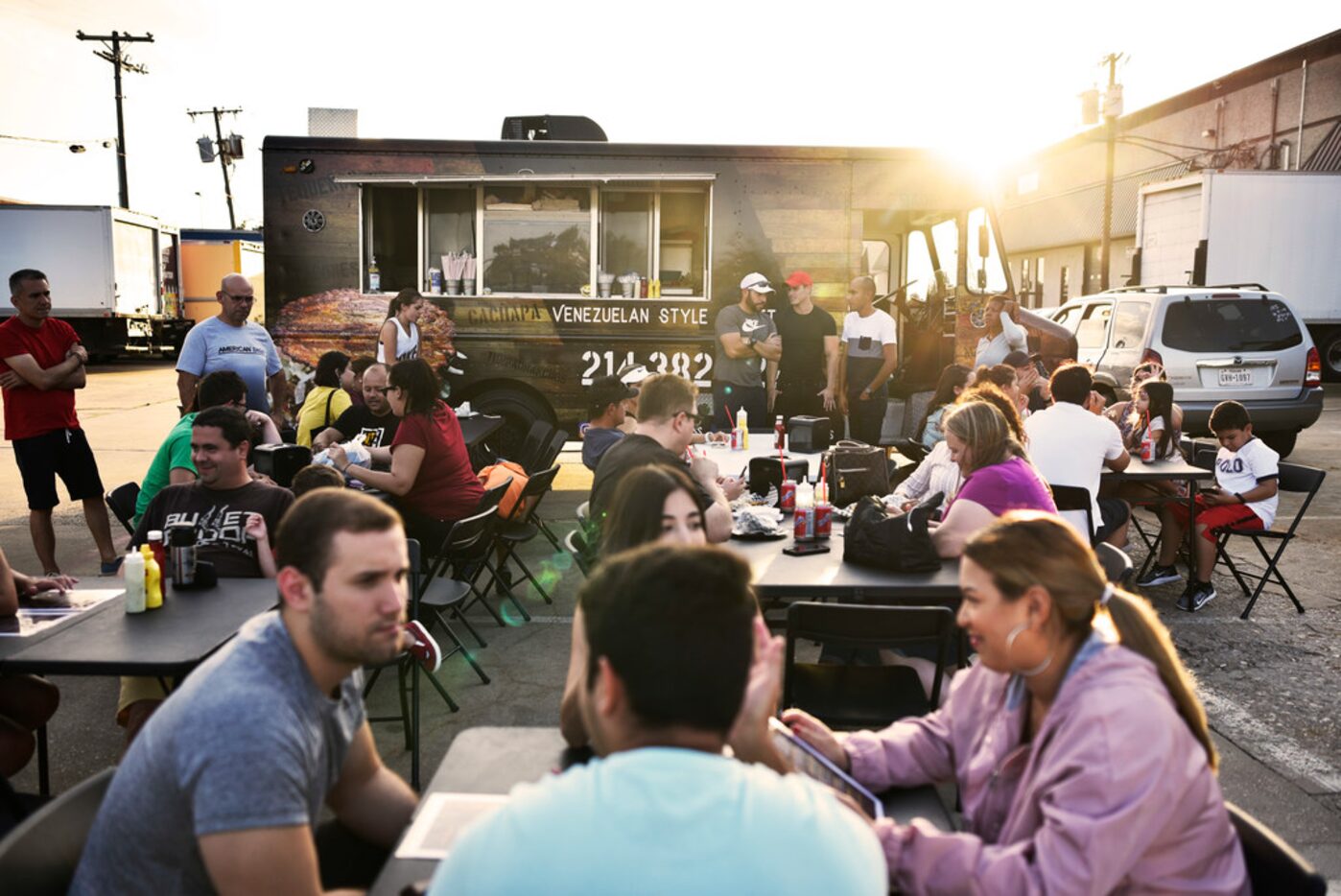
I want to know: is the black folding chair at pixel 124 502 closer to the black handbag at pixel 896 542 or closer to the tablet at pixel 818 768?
the black handbag at pixel 896 542

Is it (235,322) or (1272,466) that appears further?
(235,322)

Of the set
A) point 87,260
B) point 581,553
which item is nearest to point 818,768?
point 581,553

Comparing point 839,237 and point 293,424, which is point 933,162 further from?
point 293,424

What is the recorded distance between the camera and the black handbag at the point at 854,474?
5.48m

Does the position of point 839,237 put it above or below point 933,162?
below

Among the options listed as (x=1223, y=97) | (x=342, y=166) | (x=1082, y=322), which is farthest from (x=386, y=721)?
(x=1223, y=97)

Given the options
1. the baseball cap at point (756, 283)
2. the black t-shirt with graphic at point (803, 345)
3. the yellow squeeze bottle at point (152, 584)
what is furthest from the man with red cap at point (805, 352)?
the yellow squeeze bottle at point (152, 584)

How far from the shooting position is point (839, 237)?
9.17 metres

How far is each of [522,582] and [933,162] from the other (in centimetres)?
547

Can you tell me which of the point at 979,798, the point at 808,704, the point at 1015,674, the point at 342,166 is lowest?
the point at 808,704

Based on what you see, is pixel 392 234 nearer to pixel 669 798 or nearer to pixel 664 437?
pixel 664 437

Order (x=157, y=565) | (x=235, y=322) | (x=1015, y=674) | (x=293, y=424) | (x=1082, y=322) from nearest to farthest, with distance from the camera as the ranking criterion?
(x=1015, y=674) < (x=157, y=565) < (x=235, y=322) < (x=293, y=424) < (x=1082, y=322)

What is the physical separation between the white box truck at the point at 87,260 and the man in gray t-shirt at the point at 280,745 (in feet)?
80.2

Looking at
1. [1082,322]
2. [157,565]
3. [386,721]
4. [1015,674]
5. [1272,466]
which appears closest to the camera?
[1015,674]
